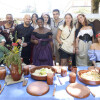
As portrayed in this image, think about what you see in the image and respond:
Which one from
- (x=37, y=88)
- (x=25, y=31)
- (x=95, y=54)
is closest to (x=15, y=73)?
(x=37, y=88)

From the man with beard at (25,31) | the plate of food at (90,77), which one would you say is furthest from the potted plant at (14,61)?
the man with beard at (25,31)

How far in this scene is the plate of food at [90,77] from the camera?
167cm

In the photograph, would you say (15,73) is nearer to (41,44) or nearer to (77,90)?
(77,90)

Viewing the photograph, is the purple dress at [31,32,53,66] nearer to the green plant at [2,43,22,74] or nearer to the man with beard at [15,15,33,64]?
the man with beard at [15,15,33,64]

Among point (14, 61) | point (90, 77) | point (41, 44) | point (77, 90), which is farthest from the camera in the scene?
point (41, 44)

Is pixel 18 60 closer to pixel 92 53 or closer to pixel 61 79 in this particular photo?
pixel 61 79

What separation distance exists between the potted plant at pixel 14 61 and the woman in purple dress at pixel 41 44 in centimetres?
143

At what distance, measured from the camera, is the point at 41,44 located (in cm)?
315

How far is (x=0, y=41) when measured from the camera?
3094 millimetres

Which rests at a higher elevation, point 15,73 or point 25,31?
point 25,31

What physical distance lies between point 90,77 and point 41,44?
1633 millimetres

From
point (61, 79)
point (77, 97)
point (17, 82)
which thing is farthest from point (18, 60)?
point (77, 97)

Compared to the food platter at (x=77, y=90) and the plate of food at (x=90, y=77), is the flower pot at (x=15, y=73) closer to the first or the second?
the food platter at (x=77, y=90)

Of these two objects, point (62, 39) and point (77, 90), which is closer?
point (77, 90)
